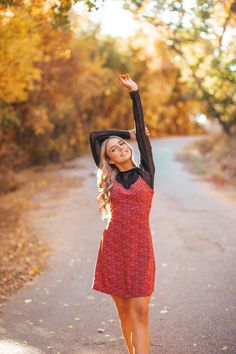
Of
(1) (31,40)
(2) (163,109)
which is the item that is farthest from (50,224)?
(2) (163,109)

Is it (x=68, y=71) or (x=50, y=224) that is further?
(x=68, y=71)

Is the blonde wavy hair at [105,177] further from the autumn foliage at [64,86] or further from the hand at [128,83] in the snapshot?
the autumn foliage at [64,86]

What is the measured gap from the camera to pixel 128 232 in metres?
4.41

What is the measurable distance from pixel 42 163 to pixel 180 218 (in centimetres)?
1405

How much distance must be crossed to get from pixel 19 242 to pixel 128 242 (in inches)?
265

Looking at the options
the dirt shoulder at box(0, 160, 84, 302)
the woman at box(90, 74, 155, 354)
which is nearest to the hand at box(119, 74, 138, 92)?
the woman at box(90, 74, 155, 354)

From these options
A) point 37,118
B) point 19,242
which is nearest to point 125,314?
point 19,242

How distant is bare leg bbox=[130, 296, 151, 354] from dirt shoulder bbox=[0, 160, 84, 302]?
11.4ft

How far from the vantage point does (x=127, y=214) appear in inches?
174

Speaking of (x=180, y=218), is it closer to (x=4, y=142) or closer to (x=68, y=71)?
(x=4, y=142)

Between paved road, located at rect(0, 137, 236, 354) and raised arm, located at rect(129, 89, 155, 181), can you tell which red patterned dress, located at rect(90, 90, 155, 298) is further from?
paved road, located at rect(0, 137, 236, 354)

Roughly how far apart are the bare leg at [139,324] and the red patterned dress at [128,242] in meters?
0.07

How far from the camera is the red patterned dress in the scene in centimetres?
441

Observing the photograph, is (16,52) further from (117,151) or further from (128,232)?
(128,232)
